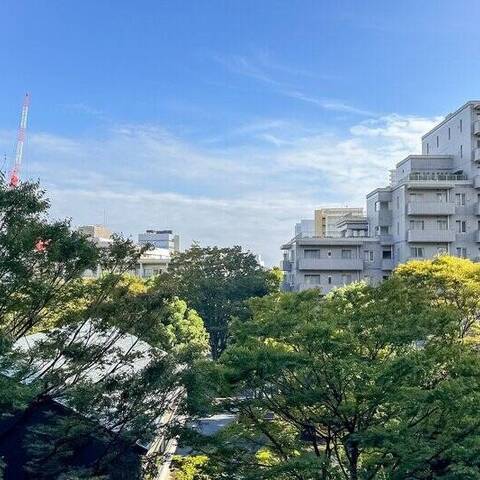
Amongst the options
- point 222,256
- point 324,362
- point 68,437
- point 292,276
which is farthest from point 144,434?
point 292,276

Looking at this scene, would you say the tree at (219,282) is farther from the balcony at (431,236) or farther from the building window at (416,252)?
the balcony at (431,236)

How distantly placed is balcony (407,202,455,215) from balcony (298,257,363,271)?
5800mm

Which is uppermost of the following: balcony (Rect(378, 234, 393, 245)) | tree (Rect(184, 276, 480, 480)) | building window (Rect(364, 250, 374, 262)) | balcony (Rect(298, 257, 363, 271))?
balcony (Rect(378, 234, 393, 245))

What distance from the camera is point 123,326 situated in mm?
9195

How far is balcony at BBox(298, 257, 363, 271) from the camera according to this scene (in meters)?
40.6

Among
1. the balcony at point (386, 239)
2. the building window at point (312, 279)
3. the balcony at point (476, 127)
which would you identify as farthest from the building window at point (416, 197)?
the building window at point (312, 279)

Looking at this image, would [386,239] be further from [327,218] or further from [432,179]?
[327,218]

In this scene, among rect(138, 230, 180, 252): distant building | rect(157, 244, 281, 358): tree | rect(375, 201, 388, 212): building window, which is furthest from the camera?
rect(138, 230, 180, 252): distant building

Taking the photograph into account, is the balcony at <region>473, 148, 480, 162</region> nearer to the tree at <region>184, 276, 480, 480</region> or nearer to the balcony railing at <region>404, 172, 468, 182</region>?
the balcony railing at <region>404, 172, 468, 182</region>

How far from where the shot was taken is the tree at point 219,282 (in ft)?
126

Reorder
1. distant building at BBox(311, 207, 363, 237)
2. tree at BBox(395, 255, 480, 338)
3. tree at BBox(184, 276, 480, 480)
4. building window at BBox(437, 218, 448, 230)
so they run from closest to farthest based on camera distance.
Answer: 1. tree at BBox(184, 276, 480, 480)
2. tree at BBox(395, 255, 480, 338)
3. building window at BBox(437, 218, 448, 230)
4. distant building at BBox(311, 207, 363, 237)

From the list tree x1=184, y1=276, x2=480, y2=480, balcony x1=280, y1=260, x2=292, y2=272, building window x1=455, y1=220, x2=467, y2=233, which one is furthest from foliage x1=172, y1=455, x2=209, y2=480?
balcony x1=280, y1=260, x2=292, y2=272

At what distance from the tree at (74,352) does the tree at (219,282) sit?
26.7 meters

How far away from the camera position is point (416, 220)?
37438 mm
